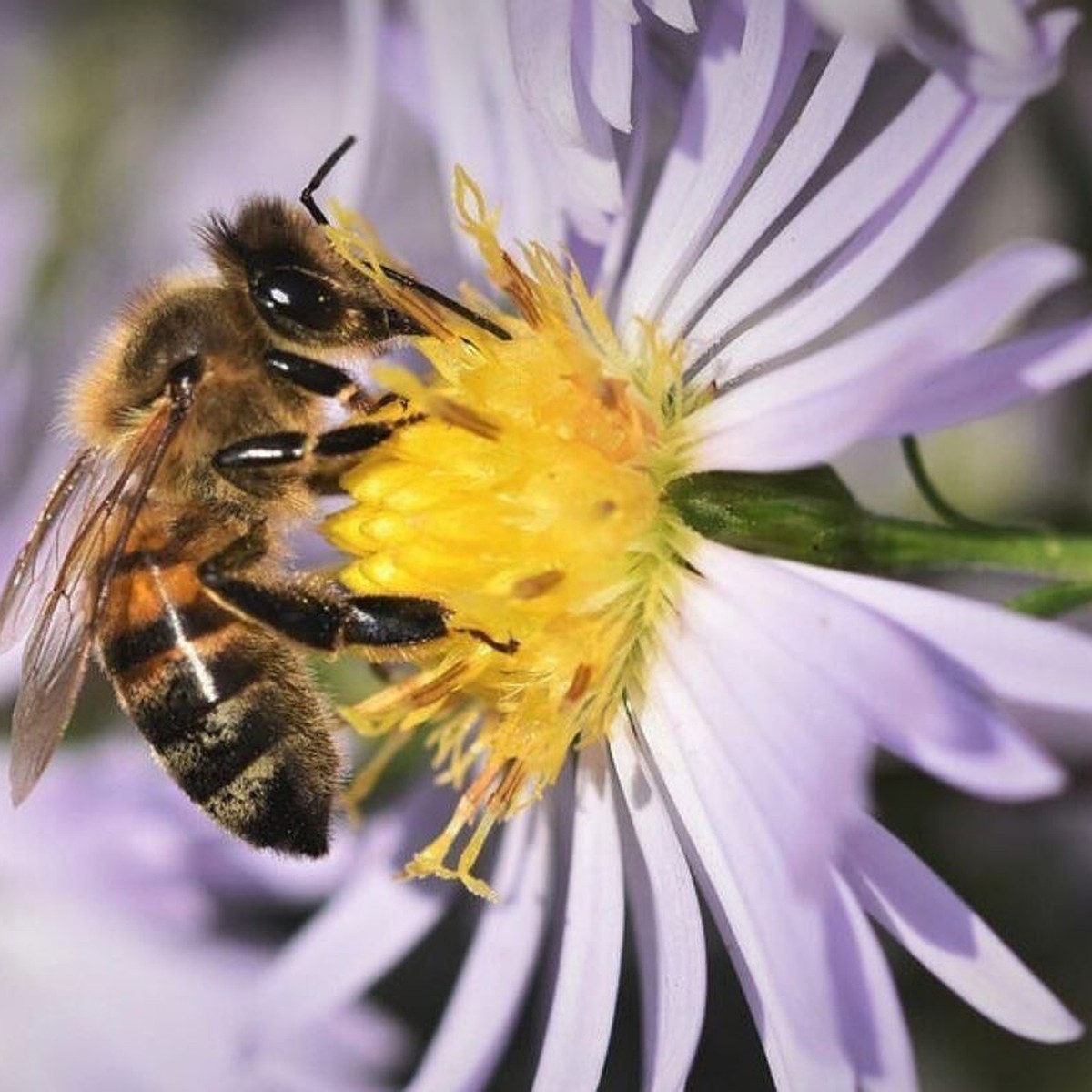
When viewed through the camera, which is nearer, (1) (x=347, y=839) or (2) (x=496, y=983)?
(2) (x=496, y=983)

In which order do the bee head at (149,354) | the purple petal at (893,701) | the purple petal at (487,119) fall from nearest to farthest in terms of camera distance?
the purple petal at (893,701) → the bee head at (149,354) → the purple petal at (487,119)

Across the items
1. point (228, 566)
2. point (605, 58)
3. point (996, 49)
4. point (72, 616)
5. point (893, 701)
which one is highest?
point (996, 49)

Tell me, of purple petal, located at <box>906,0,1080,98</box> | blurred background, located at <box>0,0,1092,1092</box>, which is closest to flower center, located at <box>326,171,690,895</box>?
purple petal, located at <box>906,0,1080,98</box>

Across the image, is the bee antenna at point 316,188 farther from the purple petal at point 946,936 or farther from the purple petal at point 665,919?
the purple petal at point 946,936

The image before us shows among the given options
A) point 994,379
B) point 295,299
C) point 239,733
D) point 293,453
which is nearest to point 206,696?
point 239,733

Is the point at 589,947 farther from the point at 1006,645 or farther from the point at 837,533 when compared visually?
the point at 1006,645

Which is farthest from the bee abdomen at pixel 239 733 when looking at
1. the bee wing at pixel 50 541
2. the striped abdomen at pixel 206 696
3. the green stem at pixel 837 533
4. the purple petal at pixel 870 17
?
the purple petal at pixel 870 17

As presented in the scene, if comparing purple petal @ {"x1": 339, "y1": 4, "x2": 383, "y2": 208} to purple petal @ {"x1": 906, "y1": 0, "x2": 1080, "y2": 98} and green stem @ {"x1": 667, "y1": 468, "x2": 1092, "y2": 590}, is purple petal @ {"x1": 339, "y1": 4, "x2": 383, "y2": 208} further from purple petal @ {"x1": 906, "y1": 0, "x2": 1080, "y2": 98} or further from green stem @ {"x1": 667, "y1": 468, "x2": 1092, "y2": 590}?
purple petal @ {"x1": 906, "y1": 0, "x2": 1080, "y2": 98}
